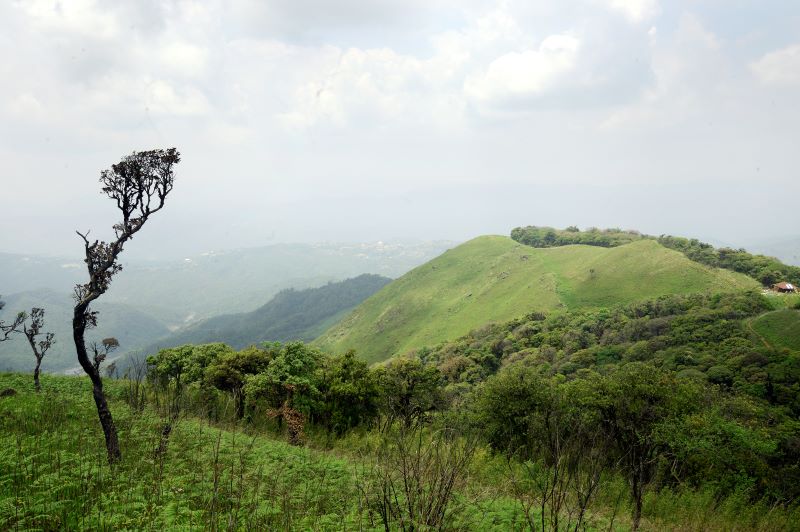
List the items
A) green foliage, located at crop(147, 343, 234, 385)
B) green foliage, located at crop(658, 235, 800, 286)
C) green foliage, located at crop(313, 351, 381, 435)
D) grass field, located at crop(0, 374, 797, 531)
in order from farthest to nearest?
green foliage, located at crop(658, 235, 800, 286), green foliage, located at crop(147, 343, 234, 385), green foliage, located at crop(313, 351, 381, 435), grass field, located at crop(0, 374, 797, 531)

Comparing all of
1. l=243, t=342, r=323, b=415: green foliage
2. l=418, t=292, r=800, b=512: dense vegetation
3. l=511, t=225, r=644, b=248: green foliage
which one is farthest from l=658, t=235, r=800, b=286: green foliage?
l=243, t=342, r=323, b=415: green foliage

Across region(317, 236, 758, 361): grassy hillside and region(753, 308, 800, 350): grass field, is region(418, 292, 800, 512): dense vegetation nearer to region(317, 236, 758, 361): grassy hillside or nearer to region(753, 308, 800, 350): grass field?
region(753, 308, 800, 350): grass field

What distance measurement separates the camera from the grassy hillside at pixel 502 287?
10131cm

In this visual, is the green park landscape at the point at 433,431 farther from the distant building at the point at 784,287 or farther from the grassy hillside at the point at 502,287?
the grassy hillside at the point at 502,287

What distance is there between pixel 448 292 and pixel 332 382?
4747 inches

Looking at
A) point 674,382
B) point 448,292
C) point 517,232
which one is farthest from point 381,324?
point 674,382

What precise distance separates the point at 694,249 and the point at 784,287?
39230 mm

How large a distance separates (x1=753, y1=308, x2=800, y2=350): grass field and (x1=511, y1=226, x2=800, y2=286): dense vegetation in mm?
42524

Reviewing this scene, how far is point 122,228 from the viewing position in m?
14.9

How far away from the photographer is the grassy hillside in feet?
332

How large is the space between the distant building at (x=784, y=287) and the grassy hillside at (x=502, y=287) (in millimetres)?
4327

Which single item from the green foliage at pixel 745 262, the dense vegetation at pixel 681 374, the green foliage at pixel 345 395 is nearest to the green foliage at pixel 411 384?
the green foliage at pixel 345 395

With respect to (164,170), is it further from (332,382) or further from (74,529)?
(332,382)

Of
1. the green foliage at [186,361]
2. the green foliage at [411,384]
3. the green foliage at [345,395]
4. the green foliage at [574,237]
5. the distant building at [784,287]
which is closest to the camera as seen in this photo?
the green foliage at [345,395]
